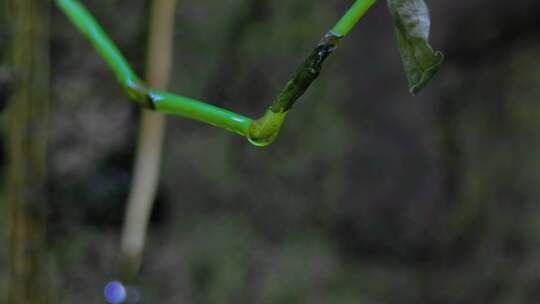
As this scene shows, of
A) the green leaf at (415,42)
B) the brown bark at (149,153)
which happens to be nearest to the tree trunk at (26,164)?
the brown bark at (149,153)

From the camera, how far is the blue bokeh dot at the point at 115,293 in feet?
2.60

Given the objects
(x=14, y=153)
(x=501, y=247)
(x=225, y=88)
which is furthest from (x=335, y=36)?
(x=501, y=247)

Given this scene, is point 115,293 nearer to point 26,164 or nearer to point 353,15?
point 26,164

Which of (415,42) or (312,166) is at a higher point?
(415,42)

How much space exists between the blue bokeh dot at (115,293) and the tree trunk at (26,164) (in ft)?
0.36

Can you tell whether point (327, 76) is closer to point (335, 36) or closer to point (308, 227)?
point (308, 227)

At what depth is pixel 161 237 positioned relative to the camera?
34.9 inches

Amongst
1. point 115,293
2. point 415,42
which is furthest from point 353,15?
point 115,293

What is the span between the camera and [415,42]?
1.00ft

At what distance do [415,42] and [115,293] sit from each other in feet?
1.91

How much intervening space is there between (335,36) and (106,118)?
61 centimetres

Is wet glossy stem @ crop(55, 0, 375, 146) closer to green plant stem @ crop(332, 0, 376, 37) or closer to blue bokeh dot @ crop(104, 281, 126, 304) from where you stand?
green plant stem @ crop(332, 0, 376, 37)

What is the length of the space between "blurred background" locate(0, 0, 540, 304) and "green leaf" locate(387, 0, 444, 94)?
551 millimetres

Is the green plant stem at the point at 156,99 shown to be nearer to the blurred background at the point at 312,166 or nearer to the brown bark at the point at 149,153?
the brown bark at the point at 149,153
